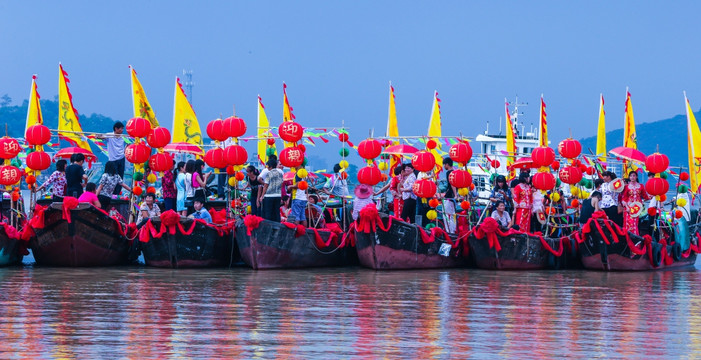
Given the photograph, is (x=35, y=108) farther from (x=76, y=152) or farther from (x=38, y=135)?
(x=38, y=135)

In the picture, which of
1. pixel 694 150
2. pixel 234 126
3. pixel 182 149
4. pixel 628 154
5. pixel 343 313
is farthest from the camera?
pixel 694 150

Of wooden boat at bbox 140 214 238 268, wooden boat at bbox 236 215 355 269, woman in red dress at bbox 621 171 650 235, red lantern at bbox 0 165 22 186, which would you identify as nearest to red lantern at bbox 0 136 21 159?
red lantern at bbox 0 165 22 186

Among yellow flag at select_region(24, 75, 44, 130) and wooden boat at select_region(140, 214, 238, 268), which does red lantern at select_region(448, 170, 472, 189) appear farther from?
yellow flag at select_region(24, 75, 44, 130)

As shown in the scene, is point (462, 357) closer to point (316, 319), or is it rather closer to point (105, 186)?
point (316, 319)

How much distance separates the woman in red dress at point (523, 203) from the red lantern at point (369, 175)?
228 centimetres

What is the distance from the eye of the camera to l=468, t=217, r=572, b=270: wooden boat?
16891 mm

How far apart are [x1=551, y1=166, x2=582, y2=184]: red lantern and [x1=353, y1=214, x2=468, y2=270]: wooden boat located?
1.98m

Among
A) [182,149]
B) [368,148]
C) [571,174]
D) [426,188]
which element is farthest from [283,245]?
[182,149]

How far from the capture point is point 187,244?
16625 millimetres

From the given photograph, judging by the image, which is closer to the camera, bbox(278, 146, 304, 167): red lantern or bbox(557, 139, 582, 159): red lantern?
bbox(278, 146, 304, 167): red lantern

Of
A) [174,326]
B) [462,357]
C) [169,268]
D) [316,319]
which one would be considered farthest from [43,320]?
[169,268]

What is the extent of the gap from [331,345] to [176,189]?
9.32 m

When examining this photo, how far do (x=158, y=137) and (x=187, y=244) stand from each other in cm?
178

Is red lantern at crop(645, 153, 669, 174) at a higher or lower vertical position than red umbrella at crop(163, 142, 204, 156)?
lower
